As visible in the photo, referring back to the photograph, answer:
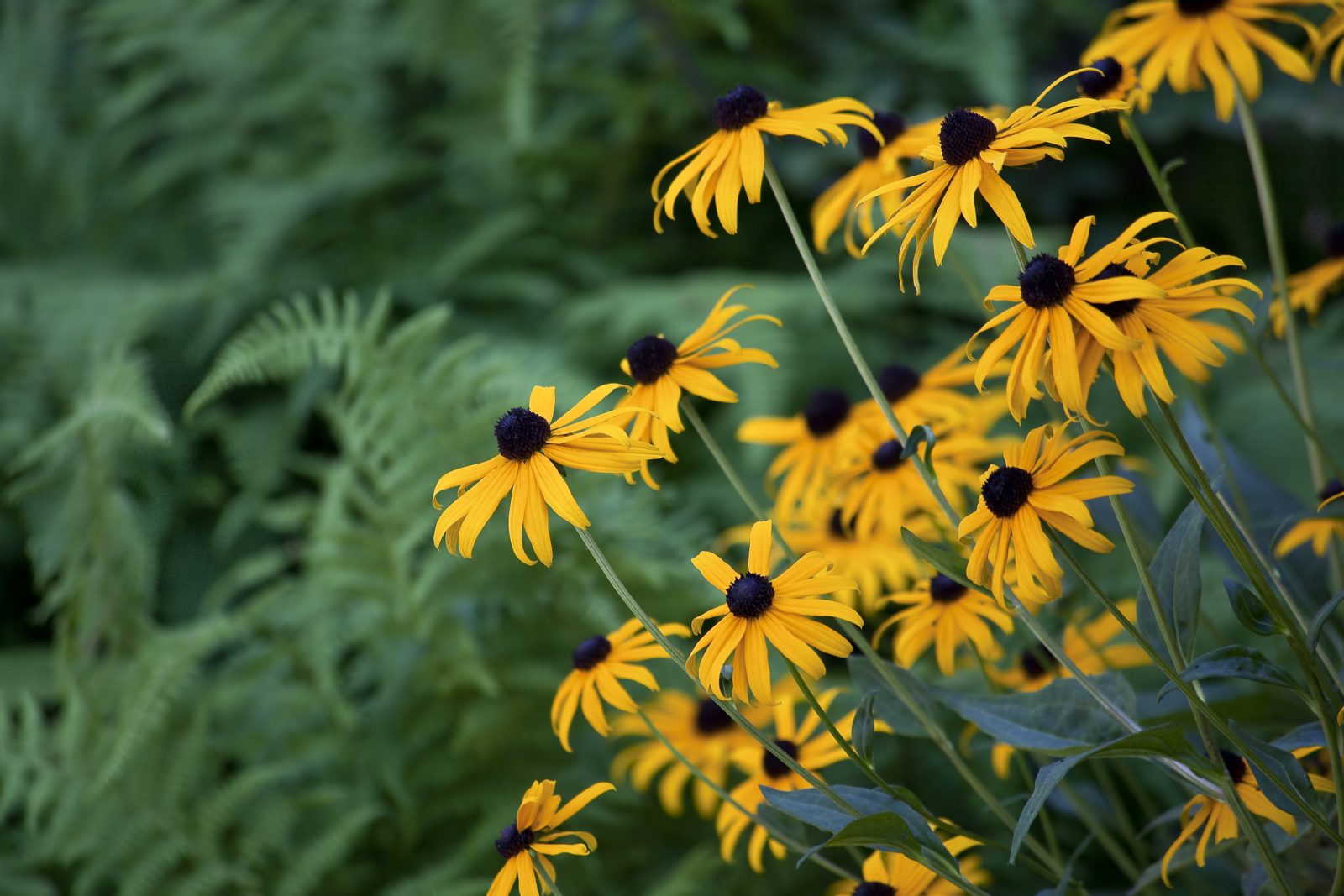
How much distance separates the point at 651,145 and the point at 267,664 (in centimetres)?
111

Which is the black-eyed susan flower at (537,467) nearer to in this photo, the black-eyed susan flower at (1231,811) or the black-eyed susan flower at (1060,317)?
the black-eyed susan flower at (1060,317)

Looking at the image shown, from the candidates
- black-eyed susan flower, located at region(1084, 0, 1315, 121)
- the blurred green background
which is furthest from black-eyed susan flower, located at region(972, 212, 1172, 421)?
the blurred green background

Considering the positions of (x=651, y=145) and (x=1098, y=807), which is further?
(x=651, y=145)

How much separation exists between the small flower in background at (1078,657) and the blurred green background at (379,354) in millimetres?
168

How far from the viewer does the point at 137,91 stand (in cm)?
204

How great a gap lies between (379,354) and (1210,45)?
783 millimetres

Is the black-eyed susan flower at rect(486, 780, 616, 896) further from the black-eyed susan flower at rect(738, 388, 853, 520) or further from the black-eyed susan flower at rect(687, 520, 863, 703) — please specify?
the black-eyed susan flower at rect(738, 388, 853, 520)

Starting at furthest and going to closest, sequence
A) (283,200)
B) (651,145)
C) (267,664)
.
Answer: (651,145), (283,200), (267,664)

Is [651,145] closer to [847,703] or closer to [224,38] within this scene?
[224,38]

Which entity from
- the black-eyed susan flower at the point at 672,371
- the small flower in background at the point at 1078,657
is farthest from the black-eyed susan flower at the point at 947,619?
the black-eyed susan flower at the point at 672,371

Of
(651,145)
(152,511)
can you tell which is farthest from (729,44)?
(152,511)

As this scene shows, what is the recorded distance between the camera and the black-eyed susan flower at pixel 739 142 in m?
0.55

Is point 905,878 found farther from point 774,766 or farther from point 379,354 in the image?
point 379,354

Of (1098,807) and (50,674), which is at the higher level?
(50,674)
